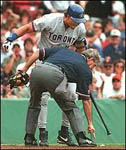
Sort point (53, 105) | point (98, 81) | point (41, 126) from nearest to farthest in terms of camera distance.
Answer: point (41, 126)
point (53, 105)
point (98, 81)

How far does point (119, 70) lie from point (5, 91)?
283 centimetres

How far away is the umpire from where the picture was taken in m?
9.41

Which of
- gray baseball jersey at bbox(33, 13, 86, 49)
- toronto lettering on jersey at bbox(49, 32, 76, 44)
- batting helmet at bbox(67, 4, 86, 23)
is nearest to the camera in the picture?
batting helmet at bbox(67, 4, 86, 23)

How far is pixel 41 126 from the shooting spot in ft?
34.0

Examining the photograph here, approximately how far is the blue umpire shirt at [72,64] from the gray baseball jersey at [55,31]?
67cm

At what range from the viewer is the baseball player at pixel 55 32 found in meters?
10.1

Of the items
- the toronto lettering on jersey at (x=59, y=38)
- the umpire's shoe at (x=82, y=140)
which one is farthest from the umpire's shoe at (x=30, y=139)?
the toronto lettering on jersey at (x=59, y=38)

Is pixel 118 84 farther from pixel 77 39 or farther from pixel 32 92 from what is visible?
pixel 32 92

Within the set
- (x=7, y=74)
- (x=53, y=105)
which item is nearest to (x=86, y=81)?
(x=53, y=105)

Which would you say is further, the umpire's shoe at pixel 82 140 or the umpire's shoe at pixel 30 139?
the umpire's shoe at pixel 30 139

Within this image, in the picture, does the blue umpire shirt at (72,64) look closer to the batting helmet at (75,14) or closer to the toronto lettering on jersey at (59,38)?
the batting helmet at (75,14)

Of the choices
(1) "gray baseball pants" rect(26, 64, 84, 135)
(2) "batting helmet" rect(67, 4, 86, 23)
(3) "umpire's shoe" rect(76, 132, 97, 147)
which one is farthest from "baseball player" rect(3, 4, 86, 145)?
(3) "umpire's shoe" rect(76, 132, 97, 147)

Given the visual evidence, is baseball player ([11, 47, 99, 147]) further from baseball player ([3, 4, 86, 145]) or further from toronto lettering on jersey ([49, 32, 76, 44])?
toronto lettering on jersey ([49, 32, 76, 44])

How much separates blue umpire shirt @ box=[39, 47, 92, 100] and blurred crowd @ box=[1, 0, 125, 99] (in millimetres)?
3755
